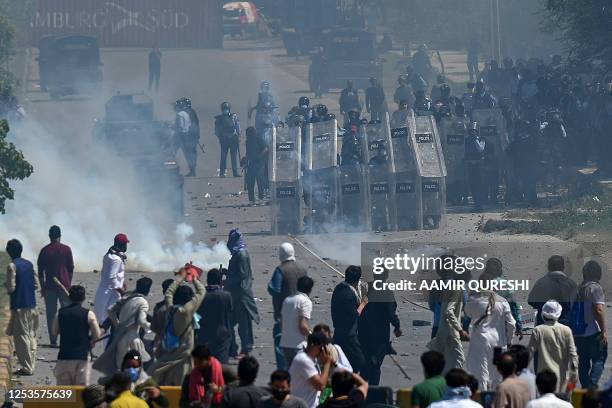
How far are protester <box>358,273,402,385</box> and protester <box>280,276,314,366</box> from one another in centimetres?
71

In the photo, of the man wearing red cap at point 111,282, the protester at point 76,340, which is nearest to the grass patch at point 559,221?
the man wearing red cap at point 111,282

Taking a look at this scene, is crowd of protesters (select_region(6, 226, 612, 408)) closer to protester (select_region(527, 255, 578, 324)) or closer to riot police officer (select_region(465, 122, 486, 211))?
protester (select_region(527, 255, 578, 324))

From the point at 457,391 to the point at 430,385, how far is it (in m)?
0.56

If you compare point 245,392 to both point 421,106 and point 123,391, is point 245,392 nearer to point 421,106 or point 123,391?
point 123,391

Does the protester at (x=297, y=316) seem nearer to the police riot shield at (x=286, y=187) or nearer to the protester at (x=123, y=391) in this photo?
the protester at (x=123, y=391)

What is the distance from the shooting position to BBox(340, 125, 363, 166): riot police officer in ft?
90.1

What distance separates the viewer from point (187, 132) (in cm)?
3447

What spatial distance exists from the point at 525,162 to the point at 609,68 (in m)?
8.57

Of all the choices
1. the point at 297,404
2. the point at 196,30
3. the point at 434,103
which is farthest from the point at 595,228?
the point at 196,30

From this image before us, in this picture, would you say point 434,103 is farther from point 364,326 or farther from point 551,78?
point 364,326

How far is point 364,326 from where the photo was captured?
51.0ft

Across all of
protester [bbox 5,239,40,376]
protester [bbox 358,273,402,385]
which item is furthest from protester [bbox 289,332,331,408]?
protester [bbox 5,239,40,376]

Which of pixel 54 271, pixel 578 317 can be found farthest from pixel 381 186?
pixel 578 317

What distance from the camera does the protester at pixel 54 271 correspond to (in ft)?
59.8
